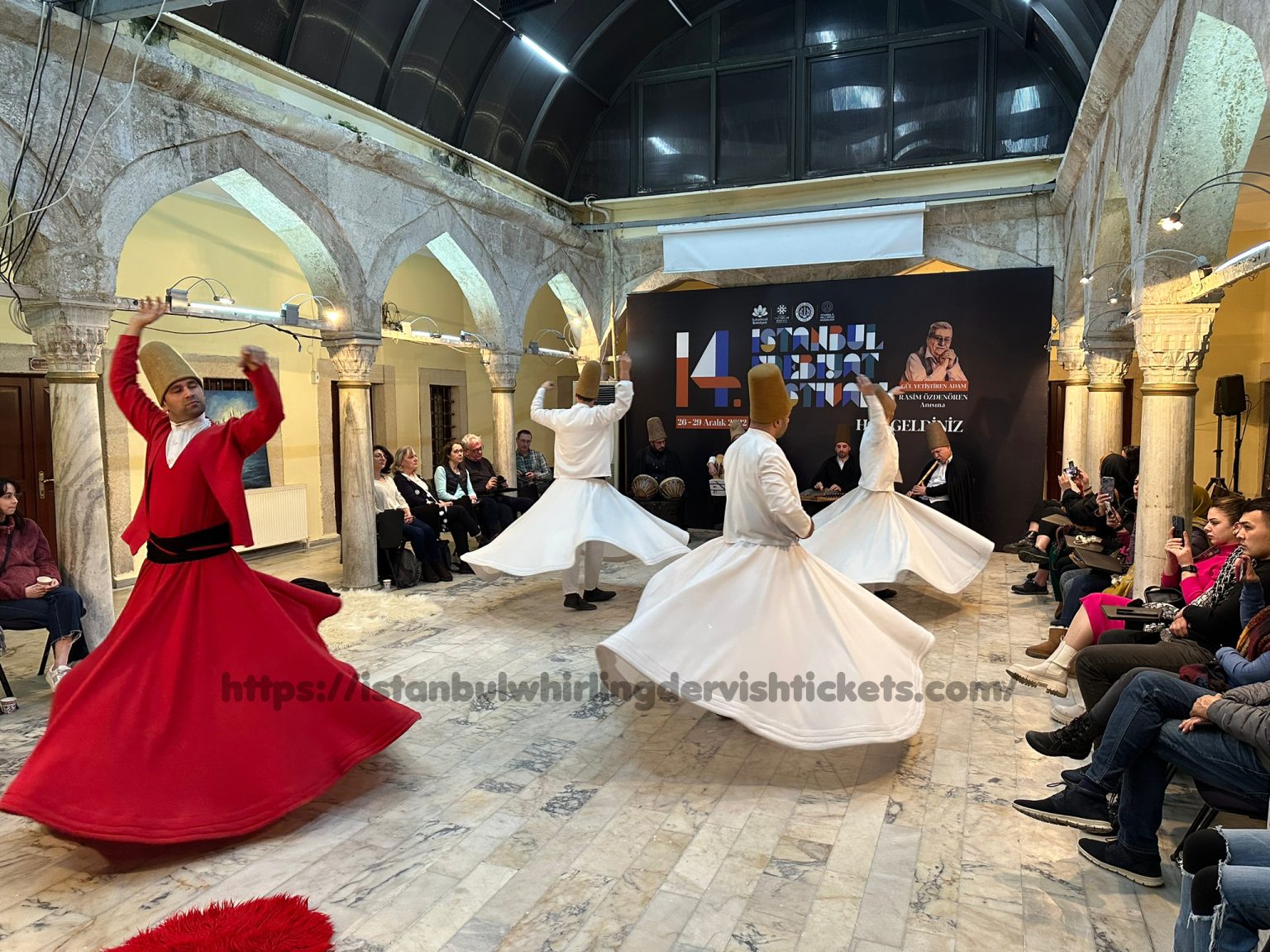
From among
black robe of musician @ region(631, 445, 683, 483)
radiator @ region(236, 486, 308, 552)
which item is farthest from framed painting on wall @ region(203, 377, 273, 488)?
black robe of musician @ region(631, 445, 683, 483)

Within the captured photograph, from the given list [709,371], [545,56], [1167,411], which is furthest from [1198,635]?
[545,56]

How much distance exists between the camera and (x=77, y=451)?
17.1 ft

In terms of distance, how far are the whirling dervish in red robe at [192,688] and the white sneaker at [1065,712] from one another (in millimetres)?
3223

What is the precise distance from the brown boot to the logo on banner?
596 cm

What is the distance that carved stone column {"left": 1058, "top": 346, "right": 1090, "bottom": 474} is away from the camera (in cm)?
951

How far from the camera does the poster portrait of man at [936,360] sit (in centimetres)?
975

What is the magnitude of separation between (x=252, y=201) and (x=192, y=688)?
494 cm

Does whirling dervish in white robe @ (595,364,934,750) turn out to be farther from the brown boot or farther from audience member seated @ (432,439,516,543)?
audience member seated @ (432,439,516,543)

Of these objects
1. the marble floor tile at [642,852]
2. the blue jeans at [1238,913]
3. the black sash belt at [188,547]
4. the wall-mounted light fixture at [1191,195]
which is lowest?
the marble floor tile at [642,852]

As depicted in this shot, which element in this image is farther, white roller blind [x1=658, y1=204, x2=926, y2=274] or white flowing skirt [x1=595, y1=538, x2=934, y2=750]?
white roller blind [x1=658, y1=204, x2=926, y2=274]

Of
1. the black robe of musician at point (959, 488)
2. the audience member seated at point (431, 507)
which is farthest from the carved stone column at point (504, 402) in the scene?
the black robe of musician at point (959, 488)

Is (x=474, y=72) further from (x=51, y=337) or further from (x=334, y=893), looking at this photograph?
(x=334, y=893)

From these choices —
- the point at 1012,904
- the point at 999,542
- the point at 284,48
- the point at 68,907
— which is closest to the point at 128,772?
the point at 68,907

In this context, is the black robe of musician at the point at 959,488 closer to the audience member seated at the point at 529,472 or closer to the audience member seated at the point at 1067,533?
the audience member seated at the point at 1067,533
